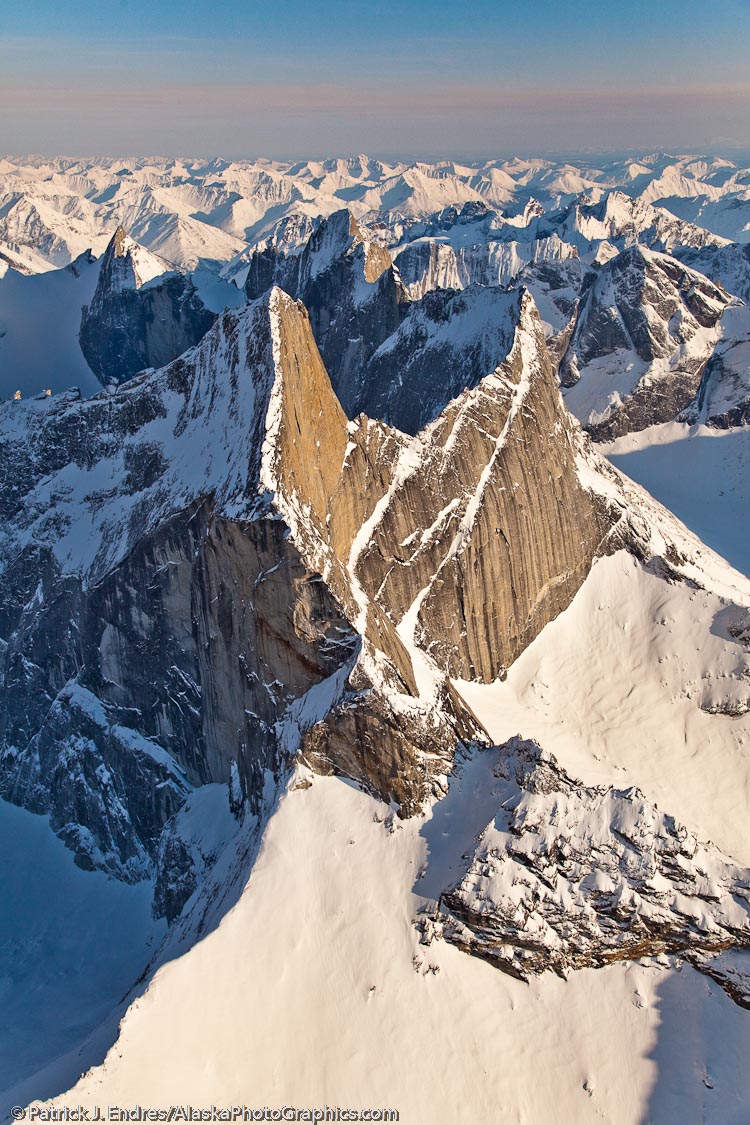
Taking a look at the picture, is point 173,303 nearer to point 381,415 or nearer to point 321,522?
point 381,415

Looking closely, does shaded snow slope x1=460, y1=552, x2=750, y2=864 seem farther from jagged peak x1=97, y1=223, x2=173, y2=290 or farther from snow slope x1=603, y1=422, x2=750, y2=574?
jagged peak x1=97, y1=223, x2=173, y2=290

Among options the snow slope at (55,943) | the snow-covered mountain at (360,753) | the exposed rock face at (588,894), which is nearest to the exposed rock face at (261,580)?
the snow-covered mountain at (360,753)

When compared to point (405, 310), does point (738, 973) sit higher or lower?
lower

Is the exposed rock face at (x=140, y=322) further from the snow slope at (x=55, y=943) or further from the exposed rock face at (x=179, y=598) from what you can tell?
the snow slope at (x=55, y=943)

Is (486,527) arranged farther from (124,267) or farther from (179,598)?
(124,267)

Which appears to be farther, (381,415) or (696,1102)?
(381,415)

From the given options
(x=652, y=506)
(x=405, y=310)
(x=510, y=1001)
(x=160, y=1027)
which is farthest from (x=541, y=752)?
(x=405, y=310)

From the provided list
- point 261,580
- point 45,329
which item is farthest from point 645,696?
point 45,329
